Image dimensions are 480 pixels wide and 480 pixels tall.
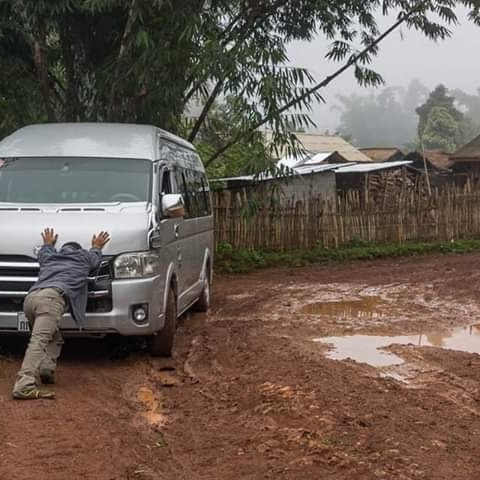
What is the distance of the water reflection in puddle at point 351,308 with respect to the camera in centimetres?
1044

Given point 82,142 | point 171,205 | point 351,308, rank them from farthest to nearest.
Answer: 1. point 351,308
2. point 82,142
3. point 171,205

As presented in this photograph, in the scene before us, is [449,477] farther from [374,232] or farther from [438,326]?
[374,232]

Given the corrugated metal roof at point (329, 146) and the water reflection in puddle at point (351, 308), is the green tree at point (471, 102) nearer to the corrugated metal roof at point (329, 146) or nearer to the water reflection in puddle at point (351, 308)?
the corrugated metal roof at point (329, 146)

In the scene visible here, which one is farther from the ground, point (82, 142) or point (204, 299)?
point (82, 142)

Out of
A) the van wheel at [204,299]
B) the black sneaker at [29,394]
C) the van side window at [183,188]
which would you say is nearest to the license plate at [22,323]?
the black sneaker at [29,394]

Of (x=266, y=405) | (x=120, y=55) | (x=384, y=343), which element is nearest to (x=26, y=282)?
(x=266, y=405)

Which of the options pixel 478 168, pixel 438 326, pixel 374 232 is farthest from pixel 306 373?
pixel 478 168

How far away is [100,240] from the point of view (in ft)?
21.9

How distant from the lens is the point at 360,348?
8227mm

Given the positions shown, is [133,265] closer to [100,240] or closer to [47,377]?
[100,240]

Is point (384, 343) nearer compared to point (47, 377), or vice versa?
point (47, 377)

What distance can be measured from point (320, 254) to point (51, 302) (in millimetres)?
11366

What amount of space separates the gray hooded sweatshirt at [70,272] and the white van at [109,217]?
11.3 inches

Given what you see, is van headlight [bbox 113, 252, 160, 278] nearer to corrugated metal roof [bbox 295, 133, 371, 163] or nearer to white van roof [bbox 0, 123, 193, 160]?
white van roof [bbox 0, 123, 193, 160]
